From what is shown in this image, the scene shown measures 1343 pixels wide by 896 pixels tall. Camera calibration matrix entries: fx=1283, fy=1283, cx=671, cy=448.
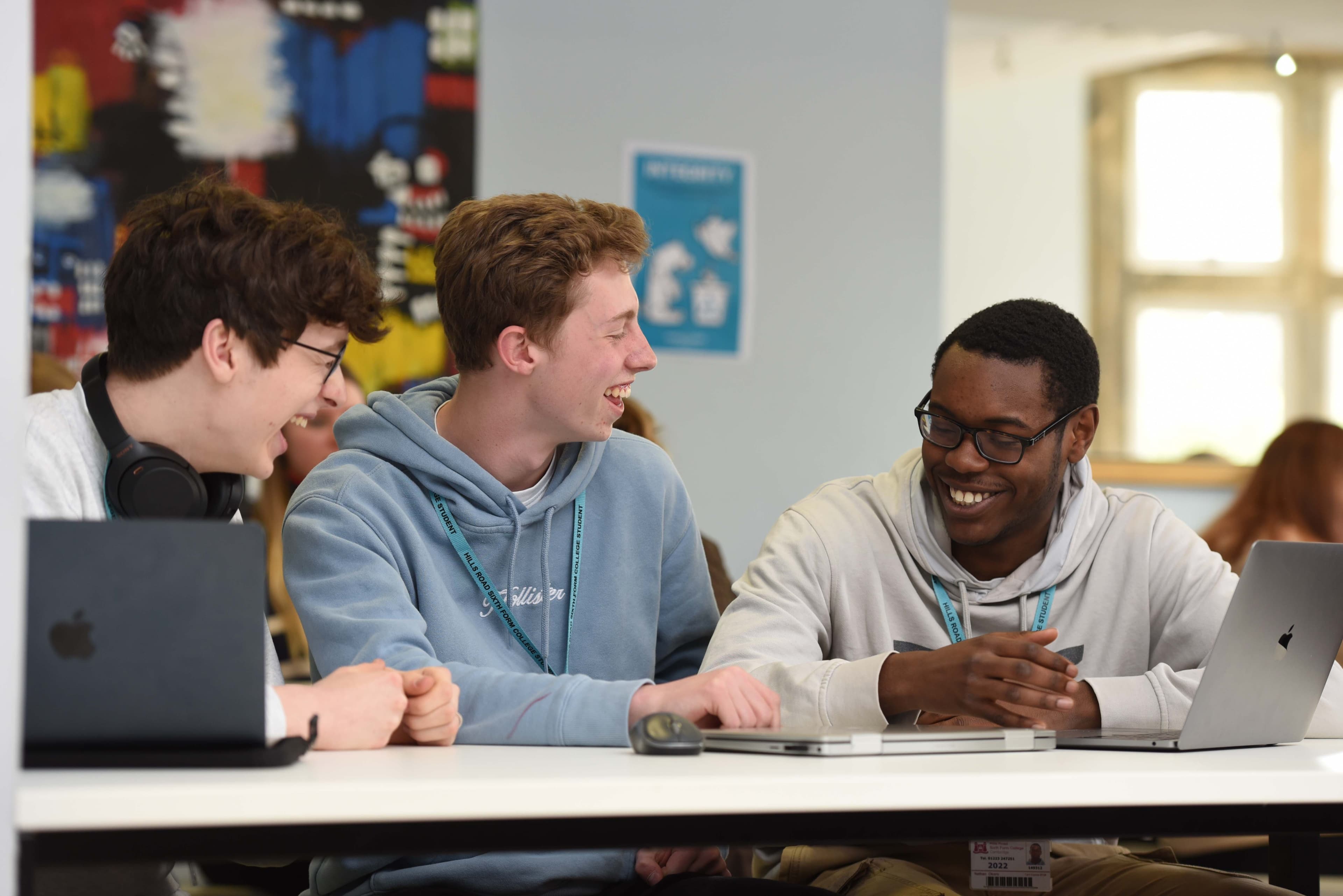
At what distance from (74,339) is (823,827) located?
111 inches

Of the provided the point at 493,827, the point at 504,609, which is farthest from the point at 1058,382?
the point at 493,827

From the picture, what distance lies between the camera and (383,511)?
161 cm

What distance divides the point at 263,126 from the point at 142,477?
222 cm

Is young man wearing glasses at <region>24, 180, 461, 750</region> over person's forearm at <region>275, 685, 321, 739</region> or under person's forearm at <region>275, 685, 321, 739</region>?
over

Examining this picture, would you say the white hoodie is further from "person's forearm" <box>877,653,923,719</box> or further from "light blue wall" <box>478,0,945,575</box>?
"light blue wall" <box>478,0,945,575</box>

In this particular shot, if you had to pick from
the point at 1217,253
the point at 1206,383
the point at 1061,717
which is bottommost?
the point at 1061,717

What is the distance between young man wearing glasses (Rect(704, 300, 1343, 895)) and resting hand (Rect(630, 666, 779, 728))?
27 centimetres

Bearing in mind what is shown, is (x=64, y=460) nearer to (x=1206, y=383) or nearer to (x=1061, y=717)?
(x=1061, y=717)

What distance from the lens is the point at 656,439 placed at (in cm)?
302

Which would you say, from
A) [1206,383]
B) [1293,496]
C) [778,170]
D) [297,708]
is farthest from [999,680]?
[1206,383]

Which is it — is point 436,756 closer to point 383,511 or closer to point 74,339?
point 383,511

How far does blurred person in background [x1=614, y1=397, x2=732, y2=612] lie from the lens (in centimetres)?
253

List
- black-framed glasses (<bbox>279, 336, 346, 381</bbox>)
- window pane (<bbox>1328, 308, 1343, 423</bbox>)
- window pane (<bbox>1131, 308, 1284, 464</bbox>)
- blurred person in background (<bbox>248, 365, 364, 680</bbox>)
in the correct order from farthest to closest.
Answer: window pane (<bbox>1328, 308, 1343, 423</bbox>), window pane (<bbox>1131, 308, 1284, 464</bbox>), blurred person in background (<bbox>248, 365, 364, 680</bbox>), black-framed glasses (<bbox>279, 336, 346, 381</bbox>)

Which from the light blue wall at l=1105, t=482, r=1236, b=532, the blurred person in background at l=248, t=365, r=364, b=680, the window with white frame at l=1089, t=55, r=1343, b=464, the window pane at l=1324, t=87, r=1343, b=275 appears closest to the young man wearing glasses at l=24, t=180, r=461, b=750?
the blurred person in background at l=248, t=365, r=364, b=680
